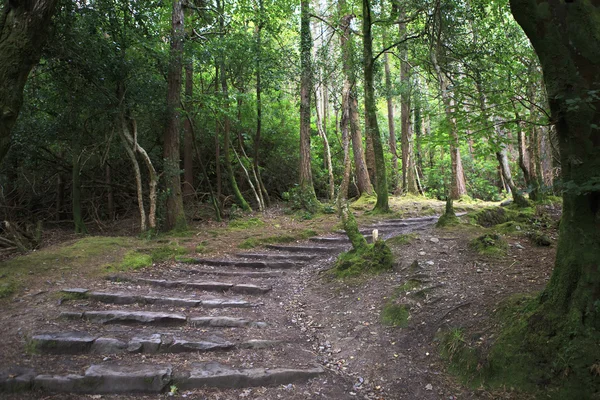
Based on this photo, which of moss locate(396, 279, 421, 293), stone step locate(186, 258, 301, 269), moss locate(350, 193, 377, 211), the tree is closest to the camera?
the tree

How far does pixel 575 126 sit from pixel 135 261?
6.99m

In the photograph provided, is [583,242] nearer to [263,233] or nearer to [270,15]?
[263,233]

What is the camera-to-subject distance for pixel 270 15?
1216 centimetres

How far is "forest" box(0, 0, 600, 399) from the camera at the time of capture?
3.12 meters

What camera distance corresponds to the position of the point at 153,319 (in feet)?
15.4

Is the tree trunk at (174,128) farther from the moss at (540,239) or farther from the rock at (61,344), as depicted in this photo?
the moss at (540,239)

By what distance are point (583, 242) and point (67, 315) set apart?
5.65 m

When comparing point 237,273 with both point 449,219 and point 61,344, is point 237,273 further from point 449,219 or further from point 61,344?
point 449,219

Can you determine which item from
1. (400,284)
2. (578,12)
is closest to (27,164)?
(400,284)

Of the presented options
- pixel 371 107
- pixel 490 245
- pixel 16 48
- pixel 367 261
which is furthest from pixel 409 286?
pixel 371 107

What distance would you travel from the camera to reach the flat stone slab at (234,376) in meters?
3.51

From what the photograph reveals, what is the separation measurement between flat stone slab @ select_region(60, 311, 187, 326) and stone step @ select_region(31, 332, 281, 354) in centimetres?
44

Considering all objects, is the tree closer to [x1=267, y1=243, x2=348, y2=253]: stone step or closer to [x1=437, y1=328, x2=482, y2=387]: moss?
[x1=437, y1=328, x2=482, y2=387]: moss

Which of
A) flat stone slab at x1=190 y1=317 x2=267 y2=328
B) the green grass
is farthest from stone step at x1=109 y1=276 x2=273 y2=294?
flat stone slab at x1=190 y1=317 x2=267 y2=328
